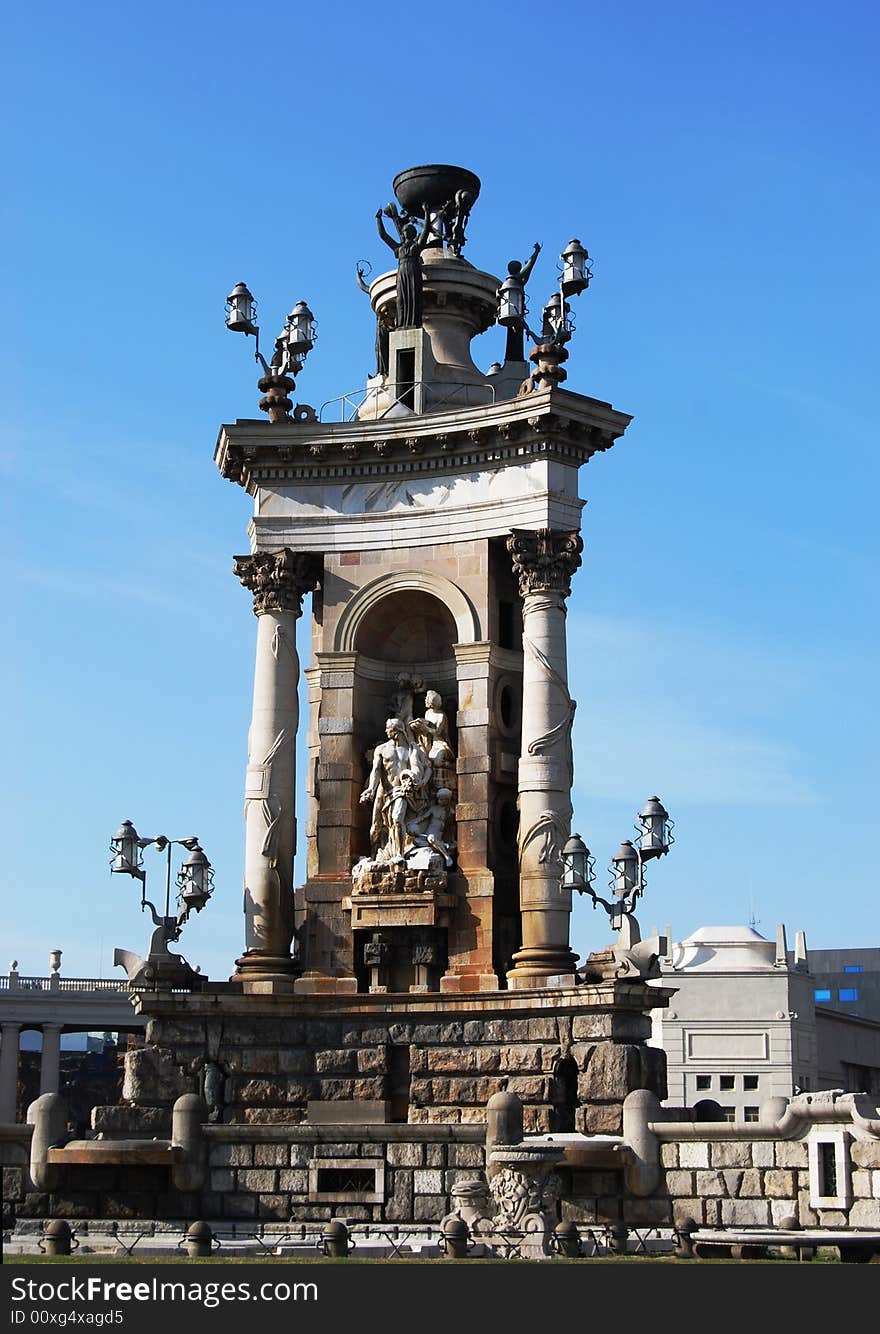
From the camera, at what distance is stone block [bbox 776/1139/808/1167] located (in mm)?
27359

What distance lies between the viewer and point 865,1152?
26500 mm

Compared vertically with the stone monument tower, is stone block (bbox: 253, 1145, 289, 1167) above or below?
below

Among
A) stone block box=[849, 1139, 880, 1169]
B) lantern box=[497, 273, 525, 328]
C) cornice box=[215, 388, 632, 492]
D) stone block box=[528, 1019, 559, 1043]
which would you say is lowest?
stone block box=[849, 1139, 880, 1169]

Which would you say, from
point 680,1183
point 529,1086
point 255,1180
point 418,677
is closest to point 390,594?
point 418,677

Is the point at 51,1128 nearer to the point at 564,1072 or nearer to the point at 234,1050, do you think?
the point at 234,1050

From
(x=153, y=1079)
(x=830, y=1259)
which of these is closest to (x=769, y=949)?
A: (x=153, y=1079)

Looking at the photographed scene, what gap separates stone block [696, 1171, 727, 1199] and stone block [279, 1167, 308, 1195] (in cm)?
583

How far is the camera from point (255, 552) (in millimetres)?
37219

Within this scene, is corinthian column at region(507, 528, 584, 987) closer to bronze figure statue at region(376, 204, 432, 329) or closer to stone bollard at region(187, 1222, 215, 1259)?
bronze figure statue at region(376, 204, 432, 329)

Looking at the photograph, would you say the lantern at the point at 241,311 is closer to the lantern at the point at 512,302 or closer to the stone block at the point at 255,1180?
the lantern at the point at 512,302

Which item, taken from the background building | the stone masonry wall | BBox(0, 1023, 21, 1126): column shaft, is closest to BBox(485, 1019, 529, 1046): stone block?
the stone masonry wall

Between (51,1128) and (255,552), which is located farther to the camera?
(255,552)

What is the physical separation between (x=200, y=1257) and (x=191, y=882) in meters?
11.7
